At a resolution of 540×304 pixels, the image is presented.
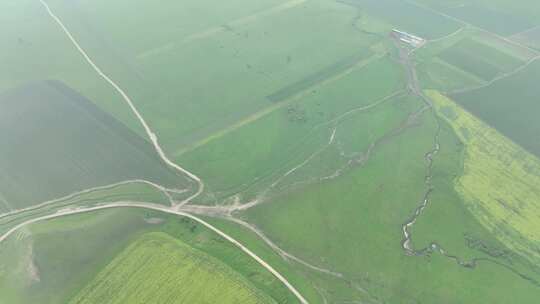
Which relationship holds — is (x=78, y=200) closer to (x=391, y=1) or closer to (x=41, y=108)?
(x=41, y=108)

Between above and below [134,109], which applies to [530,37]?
below

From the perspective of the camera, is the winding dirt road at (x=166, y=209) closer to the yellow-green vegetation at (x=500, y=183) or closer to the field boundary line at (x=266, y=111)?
the field boundary line at (x=266, y=111)

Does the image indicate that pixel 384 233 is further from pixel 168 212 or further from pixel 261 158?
pixel 168 212

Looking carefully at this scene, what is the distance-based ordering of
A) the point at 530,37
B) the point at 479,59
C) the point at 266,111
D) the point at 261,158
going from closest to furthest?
the point at 261,158, the point at 266,111, the point at 479,59, the point at 530,37

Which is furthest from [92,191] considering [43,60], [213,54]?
[213,54]

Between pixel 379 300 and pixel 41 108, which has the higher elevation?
pixel 41 108

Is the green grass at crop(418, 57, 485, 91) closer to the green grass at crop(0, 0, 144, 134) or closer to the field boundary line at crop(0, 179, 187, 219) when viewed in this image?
the field boundary line at crop(0, 179, 187, 219)

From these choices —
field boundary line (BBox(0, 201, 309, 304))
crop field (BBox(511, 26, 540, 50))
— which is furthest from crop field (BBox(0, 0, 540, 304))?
crop field (BBox(511, 26, 540, 50))

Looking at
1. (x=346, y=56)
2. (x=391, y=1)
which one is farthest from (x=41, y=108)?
(x=391, y=1)
